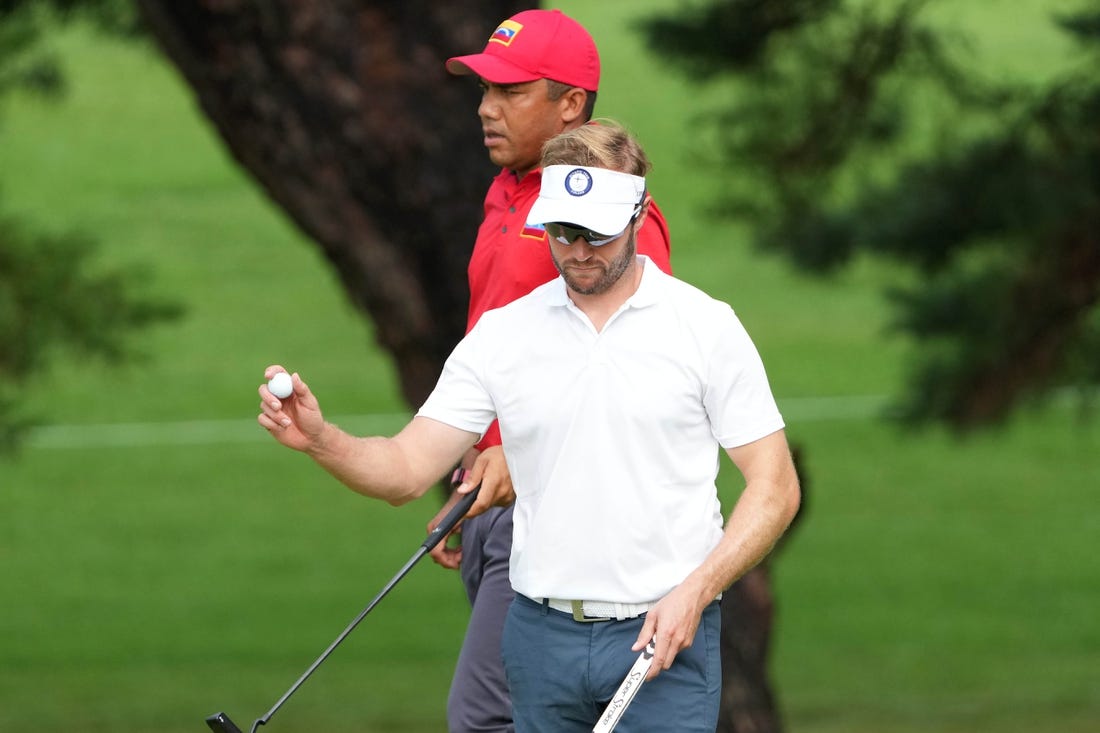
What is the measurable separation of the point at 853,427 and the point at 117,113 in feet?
54.5

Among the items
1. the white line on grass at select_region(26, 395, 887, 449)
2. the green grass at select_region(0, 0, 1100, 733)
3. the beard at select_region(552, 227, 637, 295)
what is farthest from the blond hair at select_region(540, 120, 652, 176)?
the white line on grass at select_region(26, 395, 887, 449)

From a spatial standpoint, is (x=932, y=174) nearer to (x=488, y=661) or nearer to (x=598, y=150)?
(x=488, y=661)

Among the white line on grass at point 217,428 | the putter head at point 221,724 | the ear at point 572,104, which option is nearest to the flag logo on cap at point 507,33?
the ear at point 572,104

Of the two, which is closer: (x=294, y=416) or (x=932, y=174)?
(x=294, y=416)

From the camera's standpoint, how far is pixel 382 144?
5.43m

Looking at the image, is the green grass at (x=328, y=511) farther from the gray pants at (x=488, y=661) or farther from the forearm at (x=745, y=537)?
the forearm at (x=745, y=537)

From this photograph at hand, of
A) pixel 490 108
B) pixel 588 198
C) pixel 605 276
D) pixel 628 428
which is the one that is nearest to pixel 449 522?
pixel 628 428

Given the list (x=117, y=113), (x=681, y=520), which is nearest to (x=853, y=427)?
(x=117, y=113)

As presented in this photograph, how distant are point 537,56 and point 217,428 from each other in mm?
20809

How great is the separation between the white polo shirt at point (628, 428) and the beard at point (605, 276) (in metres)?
0.05

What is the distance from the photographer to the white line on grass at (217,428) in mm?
23453

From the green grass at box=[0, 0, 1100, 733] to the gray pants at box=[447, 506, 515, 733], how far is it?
323cm

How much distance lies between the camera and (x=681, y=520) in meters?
3.39

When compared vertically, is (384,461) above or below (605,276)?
below
